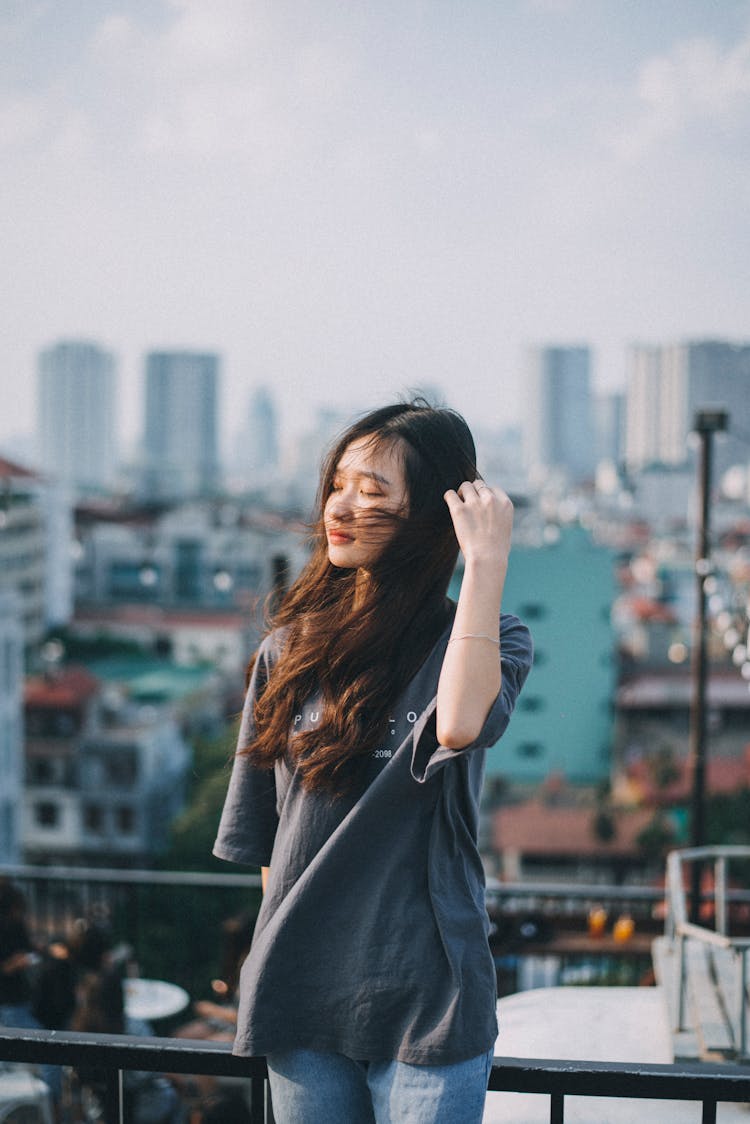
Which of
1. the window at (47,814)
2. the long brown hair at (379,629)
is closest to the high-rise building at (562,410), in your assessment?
the window at (47,814)

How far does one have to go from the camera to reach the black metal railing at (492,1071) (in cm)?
148

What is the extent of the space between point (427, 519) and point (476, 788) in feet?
1.12

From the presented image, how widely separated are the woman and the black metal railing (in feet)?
0.61

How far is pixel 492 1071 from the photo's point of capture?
4.93ft

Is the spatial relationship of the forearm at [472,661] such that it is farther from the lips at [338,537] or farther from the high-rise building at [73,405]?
the high-rise building at [73,405]

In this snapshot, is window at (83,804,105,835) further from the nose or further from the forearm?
the forearm

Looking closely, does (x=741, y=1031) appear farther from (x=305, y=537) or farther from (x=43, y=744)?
(x=43, y=744)

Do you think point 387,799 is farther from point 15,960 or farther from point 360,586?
point 15,960

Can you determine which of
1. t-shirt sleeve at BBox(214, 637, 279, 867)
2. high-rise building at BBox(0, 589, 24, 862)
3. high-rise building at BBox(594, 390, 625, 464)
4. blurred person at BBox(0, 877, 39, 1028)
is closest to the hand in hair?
t-shirt sleeve at BBox(214, 637, 279, 867)

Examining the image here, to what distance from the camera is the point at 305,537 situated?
65.3 inches

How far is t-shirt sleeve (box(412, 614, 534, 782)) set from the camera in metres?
1.28

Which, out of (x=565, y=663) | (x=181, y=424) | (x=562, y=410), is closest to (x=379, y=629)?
(x=565, y=663)

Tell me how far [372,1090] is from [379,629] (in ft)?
1.80

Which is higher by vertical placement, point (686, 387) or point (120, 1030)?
point (686, 387)
